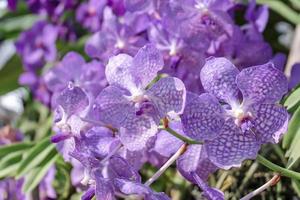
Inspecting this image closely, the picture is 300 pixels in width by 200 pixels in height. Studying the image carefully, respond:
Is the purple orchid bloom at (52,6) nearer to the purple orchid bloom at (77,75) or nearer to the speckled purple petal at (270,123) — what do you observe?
the purple orchid bloom at (77,75)

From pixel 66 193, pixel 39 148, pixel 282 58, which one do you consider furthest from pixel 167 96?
pixel 66 193

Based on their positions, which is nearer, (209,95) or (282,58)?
(209,95)

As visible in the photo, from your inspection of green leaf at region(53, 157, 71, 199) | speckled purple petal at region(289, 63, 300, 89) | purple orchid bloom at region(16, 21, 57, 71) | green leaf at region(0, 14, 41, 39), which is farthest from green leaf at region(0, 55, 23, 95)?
speckled purple petal at region(289, 63, 300, 89)

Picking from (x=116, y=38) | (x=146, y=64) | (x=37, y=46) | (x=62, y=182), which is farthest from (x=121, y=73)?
(x=37, y=46)

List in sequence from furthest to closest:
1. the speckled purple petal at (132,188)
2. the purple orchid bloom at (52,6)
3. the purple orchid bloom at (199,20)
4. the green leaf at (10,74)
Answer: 1. the green leaf at (10,74)
2. the purple orchid bloom at (52,6)
3. the purple orchid bloom at (199,20)
4. the speckled purple petal at (132,188)

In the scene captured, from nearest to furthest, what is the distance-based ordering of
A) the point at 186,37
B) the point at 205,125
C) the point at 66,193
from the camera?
1. the point at 205,125
2. the point at 186,37
3. the point at 66,193

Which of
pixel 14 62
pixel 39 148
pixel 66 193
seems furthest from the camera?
pixel 14 62

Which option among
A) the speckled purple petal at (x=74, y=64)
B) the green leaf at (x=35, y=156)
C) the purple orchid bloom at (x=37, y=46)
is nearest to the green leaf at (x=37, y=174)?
the green leaf at (x=35, y=156)

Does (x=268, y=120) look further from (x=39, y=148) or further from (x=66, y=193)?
(x=66, y=193)
